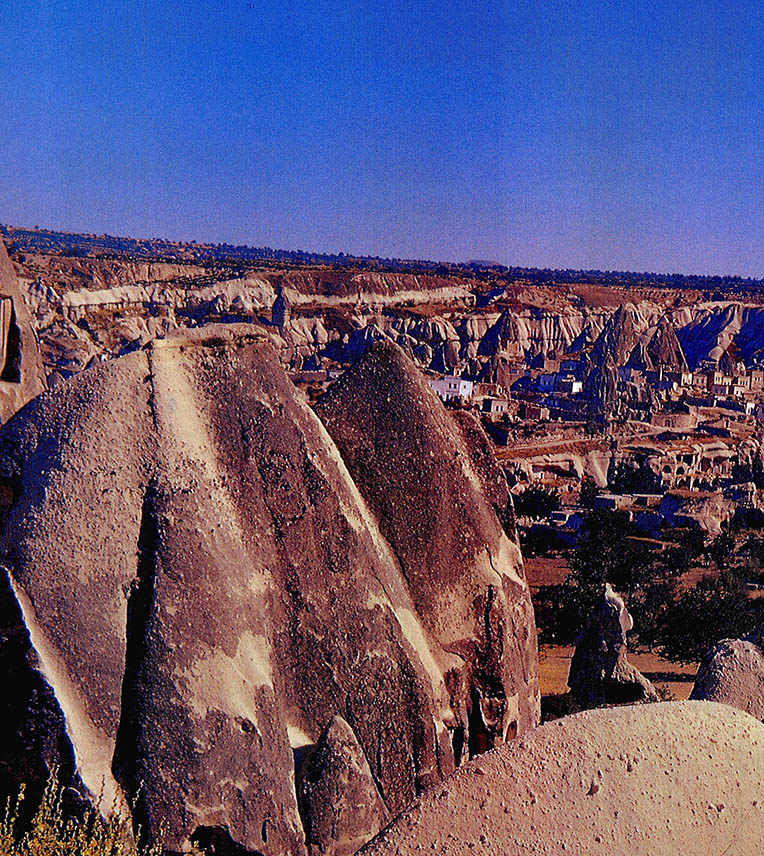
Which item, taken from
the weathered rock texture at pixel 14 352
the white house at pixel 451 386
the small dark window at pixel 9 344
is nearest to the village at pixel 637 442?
the white house at pixel 451 386

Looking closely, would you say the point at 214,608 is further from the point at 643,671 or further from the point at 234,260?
the point at 234,260

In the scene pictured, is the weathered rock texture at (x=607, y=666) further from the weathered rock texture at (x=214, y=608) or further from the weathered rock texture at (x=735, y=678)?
the weathered rock texture at (x=214, y=608)

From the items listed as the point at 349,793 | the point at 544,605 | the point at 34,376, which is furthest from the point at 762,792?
the point at 544,605

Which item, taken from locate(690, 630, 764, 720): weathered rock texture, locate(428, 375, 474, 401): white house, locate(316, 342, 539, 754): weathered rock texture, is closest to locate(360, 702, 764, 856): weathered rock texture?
locate(316, 342, 539, 754): weathered rock texture

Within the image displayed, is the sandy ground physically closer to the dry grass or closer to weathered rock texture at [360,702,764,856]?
the dry grass

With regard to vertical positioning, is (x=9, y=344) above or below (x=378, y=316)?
above

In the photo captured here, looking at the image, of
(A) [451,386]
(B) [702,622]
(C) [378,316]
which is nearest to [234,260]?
(C) [378,316]
